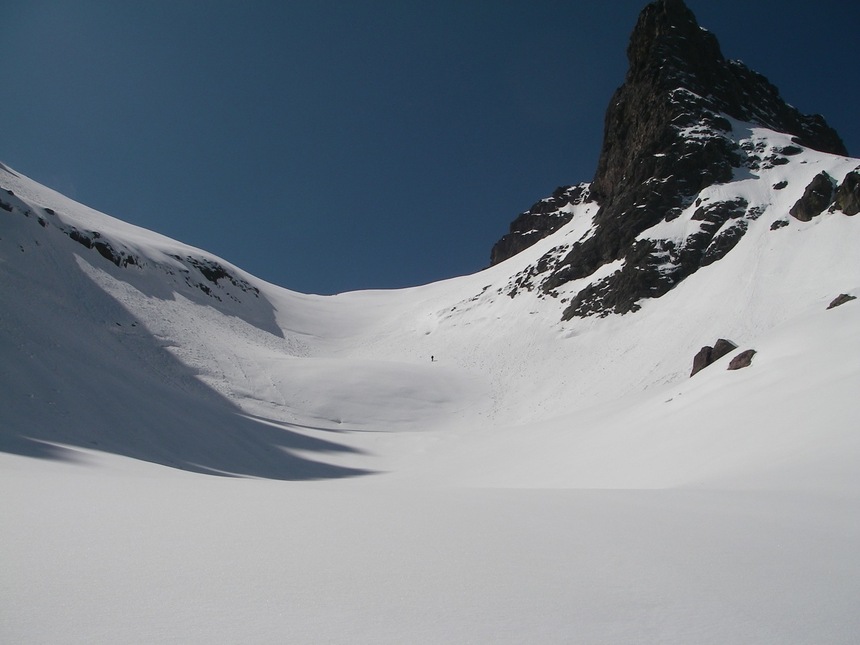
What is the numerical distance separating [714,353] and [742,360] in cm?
376

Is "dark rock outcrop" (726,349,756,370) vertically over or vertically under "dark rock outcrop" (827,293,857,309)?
under

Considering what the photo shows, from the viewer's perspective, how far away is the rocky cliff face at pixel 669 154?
38531 mm

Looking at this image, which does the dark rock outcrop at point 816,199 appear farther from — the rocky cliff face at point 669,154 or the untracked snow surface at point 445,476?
the rocky cliff face at point 669,154

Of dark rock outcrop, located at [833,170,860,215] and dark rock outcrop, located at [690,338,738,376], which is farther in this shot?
dark rock outcrop, located at [833,170,860,215]

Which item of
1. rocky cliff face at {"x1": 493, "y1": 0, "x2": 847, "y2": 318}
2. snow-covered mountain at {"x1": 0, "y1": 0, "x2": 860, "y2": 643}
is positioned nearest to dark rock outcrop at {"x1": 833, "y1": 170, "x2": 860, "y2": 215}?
snow-covered mountain at {"x1": 0, "y1": 0, "x2": 860, "y2": 643}

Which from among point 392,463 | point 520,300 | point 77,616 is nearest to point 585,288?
point 520,300

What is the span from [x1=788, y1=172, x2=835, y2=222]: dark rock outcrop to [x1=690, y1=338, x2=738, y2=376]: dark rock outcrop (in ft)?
72.1

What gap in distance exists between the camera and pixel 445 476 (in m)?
17.8

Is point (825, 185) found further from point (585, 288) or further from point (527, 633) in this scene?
point (527, 633)

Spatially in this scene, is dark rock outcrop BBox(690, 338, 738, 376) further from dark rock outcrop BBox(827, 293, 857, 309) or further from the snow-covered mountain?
dark rock outcrop BBox(827, 293, 857, 309)

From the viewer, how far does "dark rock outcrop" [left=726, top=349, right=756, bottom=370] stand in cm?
1449

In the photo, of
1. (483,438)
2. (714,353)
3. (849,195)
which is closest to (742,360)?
(714,353)

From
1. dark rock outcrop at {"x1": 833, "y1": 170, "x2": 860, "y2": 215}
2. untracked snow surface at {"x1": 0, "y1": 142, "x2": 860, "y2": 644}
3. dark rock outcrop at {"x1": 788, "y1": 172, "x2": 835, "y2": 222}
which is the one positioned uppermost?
dark rock outcrop at {"x1": 788, "y1": 172, "x2": 835, "y2": 222}

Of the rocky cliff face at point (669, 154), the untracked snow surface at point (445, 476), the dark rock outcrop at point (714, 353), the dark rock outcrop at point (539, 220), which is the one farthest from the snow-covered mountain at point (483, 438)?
the dark rock outcrop at point (539, 220)
